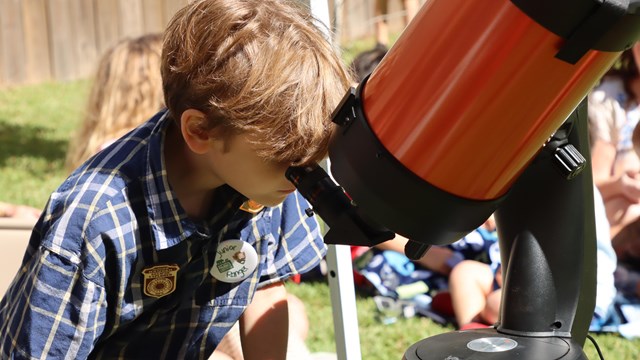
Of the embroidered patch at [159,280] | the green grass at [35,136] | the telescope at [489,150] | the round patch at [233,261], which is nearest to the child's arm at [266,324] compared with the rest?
the round patch at [233,261]

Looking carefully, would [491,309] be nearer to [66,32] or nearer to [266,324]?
[266,324]

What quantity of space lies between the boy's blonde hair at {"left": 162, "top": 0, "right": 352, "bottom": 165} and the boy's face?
0.02 metres

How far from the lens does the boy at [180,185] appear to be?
1.23 m

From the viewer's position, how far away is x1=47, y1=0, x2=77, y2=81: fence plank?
6.57 meters

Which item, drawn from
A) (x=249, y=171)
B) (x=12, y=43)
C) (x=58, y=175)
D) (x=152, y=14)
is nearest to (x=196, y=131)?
(x=249, y=171)

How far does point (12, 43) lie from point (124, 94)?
3.87 meters

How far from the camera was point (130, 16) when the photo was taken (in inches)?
262

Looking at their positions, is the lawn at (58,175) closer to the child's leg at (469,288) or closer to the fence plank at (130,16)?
the child's leg at (469,288)

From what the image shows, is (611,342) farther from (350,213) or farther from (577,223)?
(350,213)

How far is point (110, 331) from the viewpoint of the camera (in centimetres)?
138

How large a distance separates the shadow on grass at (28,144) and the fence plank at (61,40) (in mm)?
942

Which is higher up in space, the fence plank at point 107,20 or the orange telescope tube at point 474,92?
the orange telescope tube at point 474,92

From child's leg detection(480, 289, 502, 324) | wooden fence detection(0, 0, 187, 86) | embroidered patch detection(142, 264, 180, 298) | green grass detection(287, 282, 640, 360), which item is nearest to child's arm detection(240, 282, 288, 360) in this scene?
embroidered patch detection(142, 264, 180, 298)

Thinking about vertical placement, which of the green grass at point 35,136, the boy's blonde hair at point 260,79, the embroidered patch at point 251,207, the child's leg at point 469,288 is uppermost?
the boy's blonde hair at point 260,79
